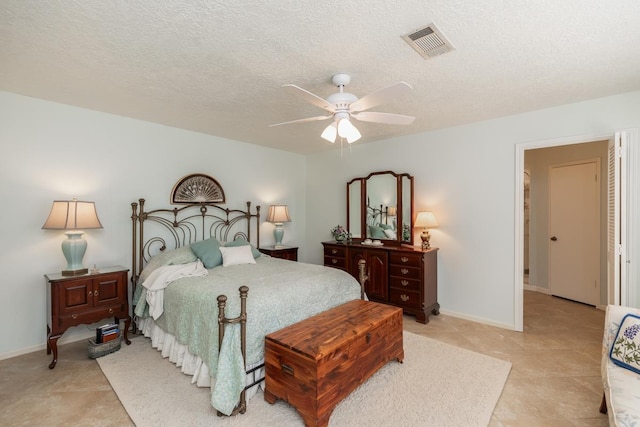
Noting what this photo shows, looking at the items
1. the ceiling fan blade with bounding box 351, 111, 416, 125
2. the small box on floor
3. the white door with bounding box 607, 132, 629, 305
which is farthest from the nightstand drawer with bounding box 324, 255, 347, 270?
the white door with bounding box 607, 132, 629, 305

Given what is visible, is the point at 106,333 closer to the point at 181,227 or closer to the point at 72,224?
the point at 72,224

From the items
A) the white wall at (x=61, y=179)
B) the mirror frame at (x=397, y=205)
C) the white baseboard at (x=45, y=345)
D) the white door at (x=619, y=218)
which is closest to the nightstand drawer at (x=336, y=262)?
the mirror frame at (x=397, y=205)

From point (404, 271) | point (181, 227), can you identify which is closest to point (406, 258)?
point (404, 271)

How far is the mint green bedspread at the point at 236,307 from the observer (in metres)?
2.17

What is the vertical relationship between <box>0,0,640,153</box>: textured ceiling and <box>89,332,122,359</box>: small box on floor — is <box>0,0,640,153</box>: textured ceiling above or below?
above

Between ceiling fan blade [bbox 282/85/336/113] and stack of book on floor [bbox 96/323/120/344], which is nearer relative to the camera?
ceiling fan blade [bbox 282/85/336/113]

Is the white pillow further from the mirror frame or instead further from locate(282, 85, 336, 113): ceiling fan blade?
locate(282, 85, 336, 113): ceiling fan blade

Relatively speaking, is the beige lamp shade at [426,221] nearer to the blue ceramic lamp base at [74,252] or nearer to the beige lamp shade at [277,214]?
the beige lamp shade at [277,214]

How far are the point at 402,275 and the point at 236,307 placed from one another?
257 centimetres

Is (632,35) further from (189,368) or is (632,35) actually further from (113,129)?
(113,129)

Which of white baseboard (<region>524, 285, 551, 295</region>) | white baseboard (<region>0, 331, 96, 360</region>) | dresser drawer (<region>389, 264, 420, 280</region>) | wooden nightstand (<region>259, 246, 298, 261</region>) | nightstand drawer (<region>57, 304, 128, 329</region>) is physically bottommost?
white baseboard (<region>0, 331, 96, 360</region>)

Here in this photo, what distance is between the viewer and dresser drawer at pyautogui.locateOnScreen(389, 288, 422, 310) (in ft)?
13.2

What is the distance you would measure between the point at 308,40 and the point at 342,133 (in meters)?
0.71

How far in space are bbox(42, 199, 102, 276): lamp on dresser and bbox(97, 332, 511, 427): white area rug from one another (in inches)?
39.3
